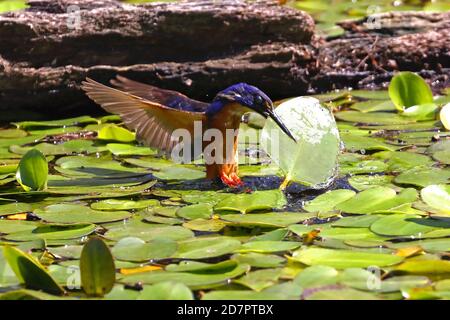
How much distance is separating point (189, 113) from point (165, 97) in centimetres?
47

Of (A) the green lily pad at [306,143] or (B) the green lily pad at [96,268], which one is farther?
(A) the green lily pad at [306,143]

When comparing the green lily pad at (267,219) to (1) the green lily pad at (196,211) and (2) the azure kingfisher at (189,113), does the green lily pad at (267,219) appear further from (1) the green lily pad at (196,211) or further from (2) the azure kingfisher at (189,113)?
(2) the azure kingfisher at (189,113)

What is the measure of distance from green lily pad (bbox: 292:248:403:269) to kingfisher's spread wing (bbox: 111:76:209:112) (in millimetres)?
1668

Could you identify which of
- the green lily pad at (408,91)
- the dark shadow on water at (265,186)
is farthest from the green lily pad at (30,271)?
the green lily pad at (408,91)

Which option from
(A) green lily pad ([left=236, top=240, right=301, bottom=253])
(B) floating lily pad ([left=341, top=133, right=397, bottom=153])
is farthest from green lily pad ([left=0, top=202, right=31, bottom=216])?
(B) floating lily pad ([left=341, top=133, right=397, bottom=153])

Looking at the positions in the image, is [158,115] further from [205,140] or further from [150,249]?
[150,249]

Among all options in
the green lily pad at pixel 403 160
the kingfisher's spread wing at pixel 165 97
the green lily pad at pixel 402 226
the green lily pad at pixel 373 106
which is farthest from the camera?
the green lily pad at pixel 373 106

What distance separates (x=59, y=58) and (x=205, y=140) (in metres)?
1.90

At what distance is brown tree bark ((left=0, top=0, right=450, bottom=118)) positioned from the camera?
6.47 m

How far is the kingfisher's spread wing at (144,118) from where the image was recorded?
5.12 meters

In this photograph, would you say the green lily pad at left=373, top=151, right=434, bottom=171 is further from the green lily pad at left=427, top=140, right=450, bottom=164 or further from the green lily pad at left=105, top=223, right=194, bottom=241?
the green lily pad at left=105, top=223, right=194, bottom=241

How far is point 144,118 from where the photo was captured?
520cm

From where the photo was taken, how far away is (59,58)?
21.6ft

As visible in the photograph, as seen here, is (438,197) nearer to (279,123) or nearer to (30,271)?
(279,123)
